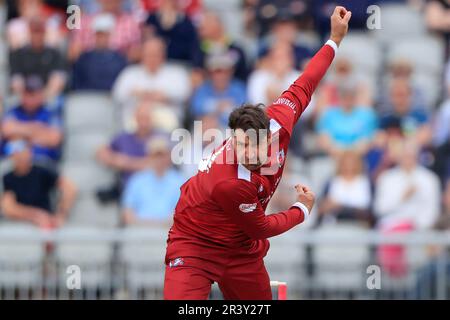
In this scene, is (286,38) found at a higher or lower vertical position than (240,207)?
higher

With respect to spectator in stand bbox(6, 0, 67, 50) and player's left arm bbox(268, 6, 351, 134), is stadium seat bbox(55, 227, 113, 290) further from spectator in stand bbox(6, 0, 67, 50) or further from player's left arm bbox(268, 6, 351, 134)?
→ player's left arm bbox(268, 6, 351, 134)

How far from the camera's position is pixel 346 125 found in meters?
13.6

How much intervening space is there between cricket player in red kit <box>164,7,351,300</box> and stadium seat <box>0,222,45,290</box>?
363cm

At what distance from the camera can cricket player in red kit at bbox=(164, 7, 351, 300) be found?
26.8 ft

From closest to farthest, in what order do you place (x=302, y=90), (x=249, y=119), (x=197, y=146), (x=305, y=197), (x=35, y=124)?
1. (x=249, y=119)
2. (x=305, y=197)
3. (x=302, y=90)
4. (x=197, y=146)
5. (x=35, y=124)

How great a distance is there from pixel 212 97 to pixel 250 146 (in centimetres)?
588

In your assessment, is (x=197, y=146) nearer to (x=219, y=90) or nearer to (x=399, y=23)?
(x=219, y=90)

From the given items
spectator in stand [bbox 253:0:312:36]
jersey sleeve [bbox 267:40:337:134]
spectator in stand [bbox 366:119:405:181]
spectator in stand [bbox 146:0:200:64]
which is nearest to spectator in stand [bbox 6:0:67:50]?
spectator in stand [bbox 146:0:200:64]

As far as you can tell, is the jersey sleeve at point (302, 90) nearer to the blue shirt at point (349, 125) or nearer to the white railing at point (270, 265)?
the white railing at point (270, 265)

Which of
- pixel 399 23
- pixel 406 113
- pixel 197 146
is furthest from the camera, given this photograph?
pixel 399 23

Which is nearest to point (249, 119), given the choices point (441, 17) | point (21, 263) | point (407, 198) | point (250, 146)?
point (250, 146)
